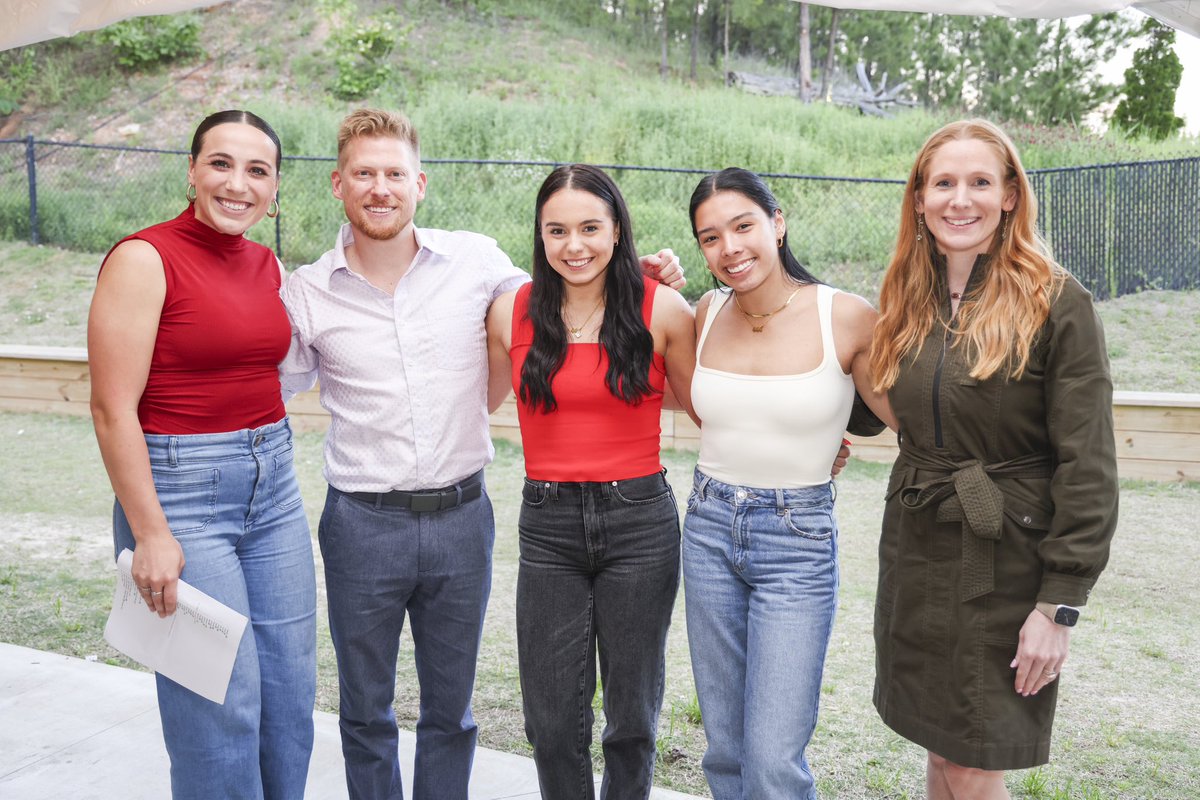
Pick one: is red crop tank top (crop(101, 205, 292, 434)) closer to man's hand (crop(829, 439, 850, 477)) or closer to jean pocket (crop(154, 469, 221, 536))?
jean pocket (crop(154, 469, 221, 536))

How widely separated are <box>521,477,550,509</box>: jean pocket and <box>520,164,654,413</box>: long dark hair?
0.56 feet

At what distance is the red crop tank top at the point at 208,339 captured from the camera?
2.20 metres

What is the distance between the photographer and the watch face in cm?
193

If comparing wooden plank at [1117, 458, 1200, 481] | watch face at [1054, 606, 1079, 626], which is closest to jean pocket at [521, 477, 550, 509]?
watch face at [1054, 606, 1079, 626]

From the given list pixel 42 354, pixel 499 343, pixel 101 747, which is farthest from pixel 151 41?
pixel 499 343

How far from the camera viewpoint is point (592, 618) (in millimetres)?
2359

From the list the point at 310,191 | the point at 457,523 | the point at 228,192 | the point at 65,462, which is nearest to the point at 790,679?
the point at 457,523

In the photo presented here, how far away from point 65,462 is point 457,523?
236 inches

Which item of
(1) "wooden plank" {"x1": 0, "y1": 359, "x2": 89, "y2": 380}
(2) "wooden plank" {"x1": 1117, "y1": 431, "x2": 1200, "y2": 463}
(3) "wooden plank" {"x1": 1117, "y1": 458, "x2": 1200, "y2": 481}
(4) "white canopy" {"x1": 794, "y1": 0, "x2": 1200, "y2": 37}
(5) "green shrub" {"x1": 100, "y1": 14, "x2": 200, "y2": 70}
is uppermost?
(5) "green shrub" {"x1": 100, "y1": 14, "x2": 200, "y2": 70}

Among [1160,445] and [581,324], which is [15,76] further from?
[581,324]

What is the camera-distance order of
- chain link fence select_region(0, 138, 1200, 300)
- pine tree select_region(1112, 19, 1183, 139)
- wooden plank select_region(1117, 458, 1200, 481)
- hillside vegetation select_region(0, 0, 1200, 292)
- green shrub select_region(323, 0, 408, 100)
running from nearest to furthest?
1. wooden plank select_region(1117, 458, 1200, 481)
2. chain link fence select_region(0, 138, 1200, 300)
3. hillside vegetation select_region(0, 0, 1200, 292)
4. pine tree select_region(1112, 19, 1183, 139)
5. green shrub select_region(323, 0, 408, 100)

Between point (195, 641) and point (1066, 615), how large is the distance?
172 cm

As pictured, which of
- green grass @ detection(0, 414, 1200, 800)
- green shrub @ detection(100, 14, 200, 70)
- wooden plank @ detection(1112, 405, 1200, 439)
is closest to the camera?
green grass @ detection(0, 414, 1200, 800)

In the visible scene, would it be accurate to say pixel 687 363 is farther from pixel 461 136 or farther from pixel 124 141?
pixel 124 141
